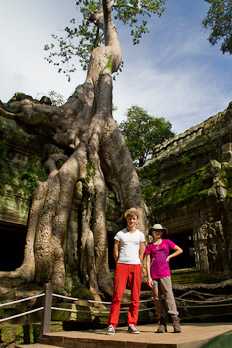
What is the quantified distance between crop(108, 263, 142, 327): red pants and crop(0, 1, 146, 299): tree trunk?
2114 millimetres

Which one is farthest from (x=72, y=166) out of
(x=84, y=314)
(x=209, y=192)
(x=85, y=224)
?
(x=209, y=192)

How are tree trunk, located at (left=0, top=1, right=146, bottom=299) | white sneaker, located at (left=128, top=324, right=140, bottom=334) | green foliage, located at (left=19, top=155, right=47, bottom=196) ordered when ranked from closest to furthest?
white sneaker, located at (left=128, top=324, right=140, bottom=334) < tree trunk, located at (left=0, top=1, right=146, bottom=299) < green foliage, located at (left=19, top=155, right=47, bottom=196)

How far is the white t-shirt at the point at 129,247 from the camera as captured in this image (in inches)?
123

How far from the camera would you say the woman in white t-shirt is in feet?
9.66

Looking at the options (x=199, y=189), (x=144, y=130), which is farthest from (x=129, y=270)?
(x=144, y=130)

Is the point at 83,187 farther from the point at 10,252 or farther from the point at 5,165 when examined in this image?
the point at 10,252

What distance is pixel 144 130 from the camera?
72.7 feet

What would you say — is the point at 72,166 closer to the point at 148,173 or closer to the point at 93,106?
the point at 93,106

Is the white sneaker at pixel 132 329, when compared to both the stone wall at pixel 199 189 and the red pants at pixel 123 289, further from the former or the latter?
the stone wall at pixel 199 189

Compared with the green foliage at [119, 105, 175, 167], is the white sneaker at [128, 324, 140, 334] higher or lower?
lower

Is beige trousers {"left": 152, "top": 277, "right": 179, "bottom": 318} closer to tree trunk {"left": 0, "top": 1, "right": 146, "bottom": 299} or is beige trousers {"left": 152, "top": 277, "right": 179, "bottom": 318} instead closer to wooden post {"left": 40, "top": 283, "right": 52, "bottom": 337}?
wooden post {"left": 40, "top": 283, "right": 52, "bottom": 337}

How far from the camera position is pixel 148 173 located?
1277 centimetres

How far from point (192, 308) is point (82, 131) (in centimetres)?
496

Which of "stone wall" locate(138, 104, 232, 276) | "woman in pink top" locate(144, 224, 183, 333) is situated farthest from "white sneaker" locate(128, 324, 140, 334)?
"stone wall" locate(138, 104, 232, 276)
